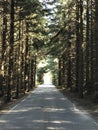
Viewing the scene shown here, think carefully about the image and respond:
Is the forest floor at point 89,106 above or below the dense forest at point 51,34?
below

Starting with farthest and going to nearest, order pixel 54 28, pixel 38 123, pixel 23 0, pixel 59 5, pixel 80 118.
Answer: pixel 54 28 → pixel 59 5 → pixel 23 0 → pixel 80 118 → pixel 38 123

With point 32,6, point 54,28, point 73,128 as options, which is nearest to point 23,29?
point 54,28

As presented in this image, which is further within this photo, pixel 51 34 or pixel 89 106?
pixel 51 34

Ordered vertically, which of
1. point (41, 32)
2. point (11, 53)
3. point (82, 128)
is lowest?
point (82, 128)

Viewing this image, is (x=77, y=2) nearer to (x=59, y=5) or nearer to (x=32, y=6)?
(x=32, y=6)

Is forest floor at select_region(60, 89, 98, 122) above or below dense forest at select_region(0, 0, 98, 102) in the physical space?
below

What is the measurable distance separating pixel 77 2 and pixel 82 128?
828 inches

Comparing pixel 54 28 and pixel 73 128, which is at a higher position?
pixel 54 28

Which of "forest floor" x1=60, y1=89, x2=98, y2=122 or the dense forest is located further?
the dense forest

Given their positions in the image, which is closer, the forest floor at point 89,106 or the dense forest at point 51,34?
the forest floor at point 89,106

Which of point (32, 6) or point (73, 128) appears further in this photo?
point (32, 6)

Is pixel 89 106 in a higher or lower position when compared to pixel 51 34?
lower

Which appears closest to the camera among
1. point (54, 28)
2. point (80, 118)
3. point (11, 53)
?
point (80, 118)

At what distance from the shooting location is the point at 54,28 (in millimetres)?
51250
